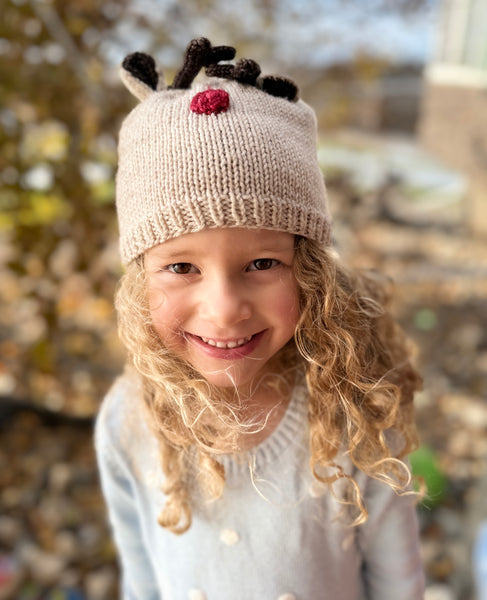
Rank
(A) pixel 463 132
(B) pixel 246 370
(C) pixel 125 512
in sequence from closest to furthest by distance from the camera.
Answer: (B) pixel 246 370 → (C) pixel 125 512 → (A) pixel 463 132

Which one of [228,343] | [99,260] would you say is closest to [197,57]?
[228,343]

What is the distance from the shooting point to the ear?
3.56ft

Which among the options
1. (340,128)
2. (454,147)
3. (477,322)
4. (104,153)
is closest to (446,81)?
(454,147)

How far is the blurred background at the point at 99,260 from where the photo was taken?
2.19 metres

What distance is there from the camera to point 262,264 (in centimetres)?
100

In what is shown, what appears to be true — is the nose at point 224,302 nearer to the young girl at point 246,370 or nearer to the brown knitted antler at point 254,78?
the young girl at point 246,370

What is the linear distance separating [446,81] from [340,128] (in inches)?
35.0

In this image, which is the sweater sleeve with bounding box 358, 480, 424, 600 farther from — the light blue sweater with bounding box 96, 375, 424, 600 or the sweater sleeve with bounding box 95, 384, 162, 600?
the sweater sleeve with bounding box 95, 384, 162, 600

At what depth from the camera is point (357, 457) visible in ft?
3.66

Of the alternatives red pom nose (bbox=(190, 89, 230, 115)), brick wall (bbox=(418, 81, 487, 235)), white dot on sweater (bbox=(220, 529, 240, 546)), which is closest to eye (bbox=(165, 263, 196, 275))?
red pom nose (bbox=(190, 89, 230, 115))

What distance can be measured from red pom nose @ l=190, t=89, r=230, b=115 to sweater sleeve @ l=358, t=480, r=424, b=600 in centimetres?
79

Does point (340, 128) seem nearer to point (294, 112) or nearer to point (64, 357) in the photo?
point (64, 357)

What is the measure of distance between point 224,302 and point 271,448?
1.25 feet

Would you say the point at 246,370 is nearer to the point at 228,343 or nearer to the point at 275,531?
the point at 228,343
